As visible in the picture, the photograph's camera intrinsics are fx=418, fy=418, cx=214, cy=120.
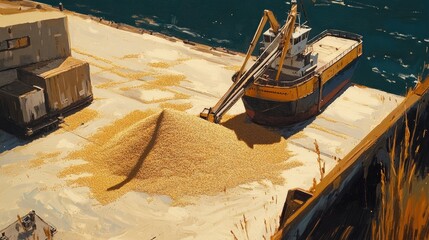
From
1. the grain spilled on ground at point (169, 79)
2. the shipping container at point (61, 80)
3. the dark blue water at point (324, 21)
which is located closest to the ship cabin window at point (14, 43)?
the shipping container at point (61, 80)

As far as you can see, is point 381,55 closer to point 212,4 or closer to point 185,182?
point 212,4

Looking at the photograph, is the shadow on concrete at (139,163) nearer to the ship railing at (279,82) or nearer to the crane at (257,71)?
the crane at (257,71)

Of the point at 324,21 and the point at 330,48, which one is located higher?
the point at 330,48

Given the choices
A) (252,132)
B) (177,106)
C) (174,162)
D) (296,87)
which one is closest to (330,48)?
(296,87)

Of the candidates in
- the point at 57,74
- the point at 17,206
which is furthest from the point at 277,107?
the point at 17,206

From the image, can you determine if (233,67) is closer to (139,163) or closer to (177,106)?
(177,106)

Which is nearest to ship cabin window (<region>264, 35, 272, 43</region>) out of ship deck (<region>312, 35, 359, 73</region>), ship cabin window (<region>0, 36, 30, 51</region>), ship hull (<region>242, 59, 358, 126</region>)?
ship hull (<region>242, 59, 358, 126</region>)

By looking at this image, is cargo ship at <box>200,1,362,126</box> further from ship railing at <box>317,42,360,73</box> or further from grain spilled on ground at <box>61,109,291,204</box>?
grain spilled on ground at <box>61,109,291,204</box>
